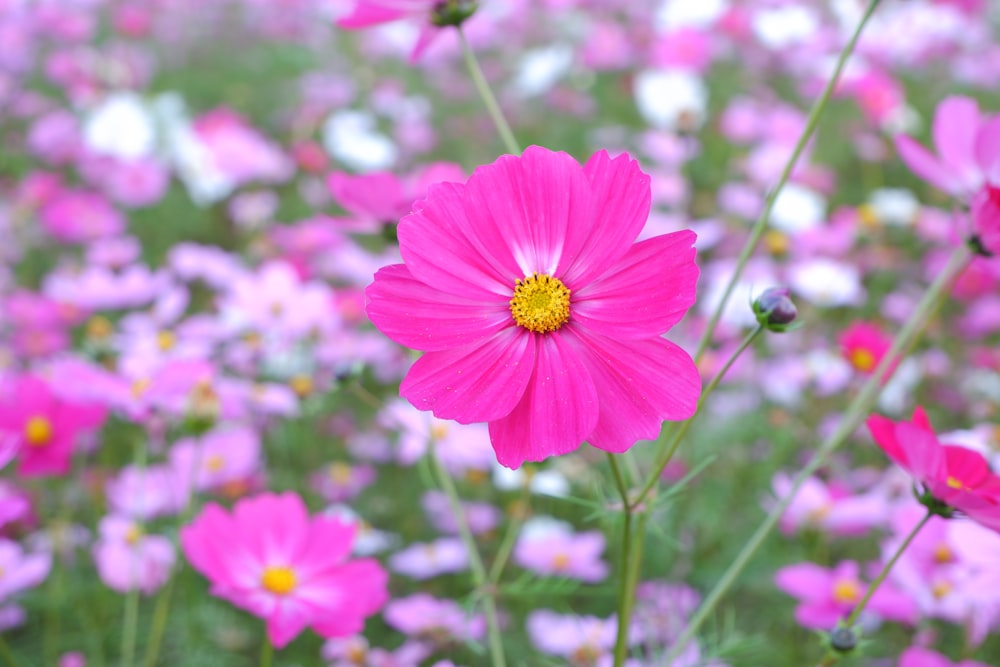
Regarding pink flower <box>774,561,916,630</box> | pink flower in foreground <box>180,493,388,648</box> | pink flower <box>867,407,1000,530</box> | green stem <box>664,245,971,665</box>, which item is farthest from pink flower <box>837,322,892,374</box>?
pink flower in foreground <box>180,493,388,648</box>

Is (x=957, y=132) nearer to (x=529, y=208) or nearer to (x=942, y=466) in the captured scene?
(x=942, y=466)

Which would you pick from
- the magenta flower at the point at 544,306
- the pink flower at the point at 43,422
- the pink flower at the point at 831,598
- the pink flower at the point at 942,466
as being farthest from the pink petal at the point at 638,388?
the pink flower at the point at 43,422

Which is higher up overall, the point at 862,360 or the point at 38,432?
the point at 862,360

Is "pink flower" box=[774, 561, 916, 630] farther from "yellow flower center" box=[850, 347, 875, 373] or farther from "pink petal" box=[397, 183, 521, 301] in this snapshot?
"pink petal" box=[397, 183, 521, 301]

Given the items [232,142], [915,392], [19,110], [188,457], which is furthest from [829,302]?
[19,110]

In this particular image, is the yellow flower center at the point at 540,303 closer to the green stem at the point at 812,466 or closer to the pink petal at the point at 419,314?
the pink petal at the point at 419,314

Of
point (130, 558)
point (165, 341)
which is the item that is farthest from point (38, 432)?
point (165, 341)

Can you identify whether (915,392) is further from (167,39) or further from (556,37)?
(167,39)
